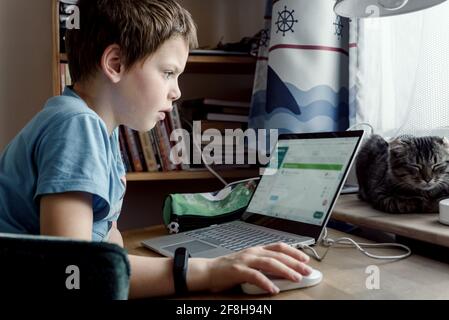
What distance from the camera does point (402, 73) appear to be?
3.68 feet

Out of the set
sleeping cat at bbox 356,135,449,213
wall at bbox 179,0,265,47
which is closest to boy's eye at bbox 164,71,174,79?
sleeping cat at bbox 356,135,449,213

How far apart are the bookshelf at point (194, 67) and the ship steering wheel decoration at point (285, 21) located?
220 millimetres

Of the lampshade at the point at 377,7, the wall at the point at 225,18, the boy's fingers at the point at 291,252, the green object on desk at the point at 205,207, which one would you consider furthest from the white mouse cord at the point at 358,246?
the wall at the point at 225,18

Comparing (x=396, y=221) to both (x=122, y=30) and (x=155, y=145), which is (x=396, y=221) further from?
(x=155, y=145)

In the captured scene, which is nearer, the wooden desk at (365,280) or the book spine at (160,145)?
the wooden desk at (365,280)

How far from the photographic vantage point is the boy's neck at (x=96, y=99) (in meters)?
0.76

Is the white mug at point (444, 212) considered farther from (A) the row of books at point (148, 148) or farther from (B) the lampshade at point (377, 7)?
(A) the row of books at point (148, 148)

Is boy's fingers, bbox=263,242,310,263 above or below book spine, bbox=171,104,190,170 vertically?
below

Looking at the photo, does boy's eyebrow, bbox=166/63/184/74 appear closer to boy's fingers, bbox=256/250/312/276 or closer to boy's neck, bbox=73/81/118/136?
boy's neck, bbox=73/81/118/136

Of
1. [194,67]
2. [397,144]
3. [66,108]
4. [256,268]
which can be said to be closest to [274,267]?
[256,268]

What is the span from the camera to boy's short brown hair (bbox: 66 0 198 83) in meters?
0.74

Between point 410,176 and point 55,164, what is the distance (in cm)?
75

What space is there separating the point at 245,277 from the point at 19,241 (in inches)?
10.9

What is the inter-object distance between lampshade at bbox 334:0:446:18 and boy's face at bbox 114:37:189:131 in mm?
367
